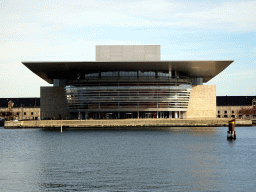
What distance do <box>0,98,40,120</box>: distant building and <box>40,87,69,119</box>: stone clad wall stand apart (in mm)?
48703

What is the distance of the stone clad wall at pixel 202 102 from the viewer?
115938 mm

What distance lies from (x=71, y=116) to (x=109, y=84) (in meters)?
21.4

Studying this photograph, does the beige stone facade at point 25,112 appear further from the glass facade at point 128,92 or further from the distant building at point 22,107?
the glass facade at point 128,92

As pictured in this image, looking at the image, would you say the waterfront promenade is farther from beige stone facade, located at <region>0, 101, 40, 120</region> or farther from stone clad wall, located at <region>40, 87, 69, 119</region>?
beige stone facade, located at <region>0, 101, 40, 120</region>

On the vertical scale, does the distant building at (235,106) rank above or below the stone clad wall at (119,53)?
below

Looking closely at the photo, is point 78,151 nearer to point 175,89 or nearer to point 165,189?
point 165,189

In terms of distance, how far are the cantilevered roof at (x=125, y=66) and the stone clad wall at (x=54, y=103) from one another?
12.5m

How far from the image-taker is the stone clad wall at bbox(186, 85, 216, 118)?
11594 centimetres

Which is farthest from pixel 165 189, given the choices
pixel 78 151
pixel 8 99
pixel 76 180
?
pixel 8 99

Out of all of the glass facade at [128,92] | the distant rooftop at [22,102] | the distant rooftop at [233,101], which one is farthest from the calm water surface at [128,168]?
the distant rooftop at [22,102]

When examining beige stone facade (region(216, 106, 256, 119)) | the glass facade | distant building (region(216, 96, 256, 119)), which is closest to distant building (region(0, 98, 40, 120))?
the glass facade

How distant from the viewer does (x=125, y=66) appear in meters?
94.9

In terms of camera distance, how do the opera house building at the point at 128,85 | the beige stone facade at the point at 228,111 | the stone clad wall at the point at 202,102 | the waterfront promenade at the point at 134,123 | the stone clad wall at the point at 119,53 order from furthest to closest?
the beige stone facade at the point at 228,111 < the stone clad wall at the point at 202,102 < the stone clad wall at the point at 119,53 < the opera house building at the point at 128,85 < the waterfront promenade at the point at 134,123

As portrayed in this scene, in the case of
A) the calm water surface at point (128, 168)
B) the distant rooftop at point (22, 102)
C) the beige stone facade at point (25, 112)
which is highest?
the distant rooftop at point (22, 102)
